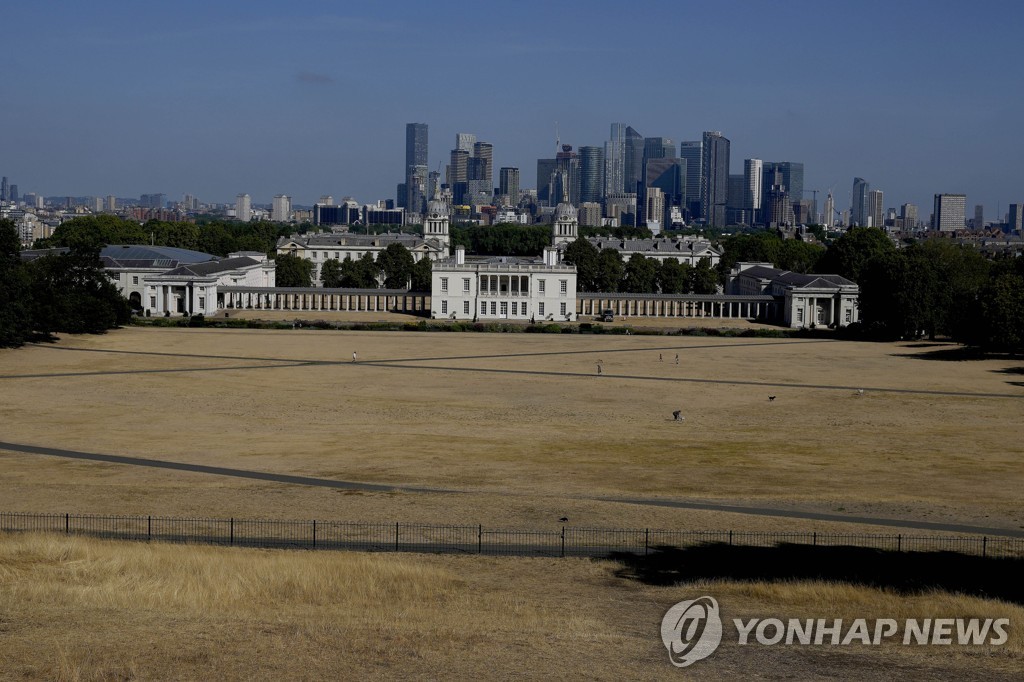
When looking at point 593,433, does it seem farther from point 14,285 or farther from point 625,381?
point 14,285

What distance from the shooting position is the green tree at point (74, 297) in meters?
94.6

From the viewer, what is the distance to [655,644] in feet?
79.6

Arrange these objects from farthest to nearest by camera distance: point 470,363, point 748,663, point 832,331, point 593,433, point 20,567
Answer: point 832,331 → point 470,363 → point 593,433 → point 20,567 → point 748,663

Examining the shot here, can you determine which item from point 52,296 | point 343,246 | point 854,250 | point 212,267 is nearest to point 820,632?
point 52,296

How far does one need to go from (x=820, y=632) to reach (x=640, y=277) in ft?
422

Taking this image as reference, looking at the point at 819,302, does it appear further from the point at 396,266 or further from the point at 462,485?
the point at 462,485

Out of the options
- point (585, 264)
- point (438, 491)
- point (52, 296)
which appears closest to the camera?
point (438, 491)

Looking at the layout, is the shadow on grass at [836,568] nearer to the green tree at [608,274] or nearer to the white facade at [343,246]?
the green tree at [608,274]

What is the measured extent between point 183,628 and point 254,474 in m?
18.6

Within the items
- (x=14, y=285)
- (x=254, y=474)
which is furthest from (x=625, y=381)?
(x=14, y=285)

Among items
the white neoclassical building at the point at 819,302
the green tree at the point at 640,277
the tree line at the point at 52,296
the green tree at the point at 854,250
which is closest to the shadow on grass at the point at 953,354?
the white neoclassical building at the point at 819,302

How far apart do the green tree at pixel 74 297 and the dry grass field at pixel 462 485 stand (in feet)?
13.2

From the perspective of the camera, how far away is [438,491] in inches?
1606

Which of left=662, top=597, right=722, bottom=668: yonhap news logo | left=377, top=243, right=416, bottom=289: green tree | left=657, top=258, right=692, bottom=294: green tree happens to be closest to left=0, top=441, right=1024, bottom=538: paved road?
left=662, top=597, right=722, bottom=668: yonhap news logo
